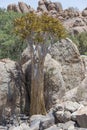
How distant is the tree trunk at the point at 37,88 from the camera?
1923 cm

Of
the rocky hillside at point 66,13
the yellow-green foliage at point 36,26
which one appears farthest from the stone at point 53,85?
the rocky hillside at point 66,13

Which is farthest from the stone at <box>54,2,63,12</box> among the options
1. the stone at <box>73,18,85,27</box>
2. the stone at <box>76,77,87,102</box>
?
the stone at <box>76,77,87,102</box>

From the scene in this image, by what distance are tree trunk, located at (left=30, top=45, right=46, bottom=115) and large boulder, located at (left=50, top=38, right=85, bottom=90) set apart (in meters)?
2.59

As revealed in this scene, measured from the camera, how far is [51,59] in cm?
2145

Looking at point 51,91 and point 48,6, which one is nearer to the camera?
point 51,91

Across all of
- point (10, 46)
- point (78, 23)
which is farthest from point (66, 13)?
point (10, 46)

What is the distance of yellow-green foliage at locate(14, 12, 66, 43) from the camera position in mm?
19516

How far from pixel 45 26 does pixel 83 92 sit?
3.78 metres

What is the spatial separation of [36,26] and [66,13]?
4415 centimetres

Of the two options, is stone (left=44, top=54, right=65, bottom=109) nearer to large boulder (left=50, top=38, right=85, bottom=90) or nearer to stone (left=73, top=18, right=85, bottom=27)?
large boulder (left=50, top=38, right=85, bottom=90)

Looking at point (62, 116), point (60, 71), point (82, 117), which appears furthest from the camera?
point (60, 71)

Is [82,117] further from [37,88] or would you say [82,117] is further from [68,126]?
[37,88]

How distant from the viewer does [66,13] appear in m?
63.0

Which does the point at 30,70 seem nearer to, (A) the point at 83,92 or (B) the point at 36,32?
(B) the point at 36,32
